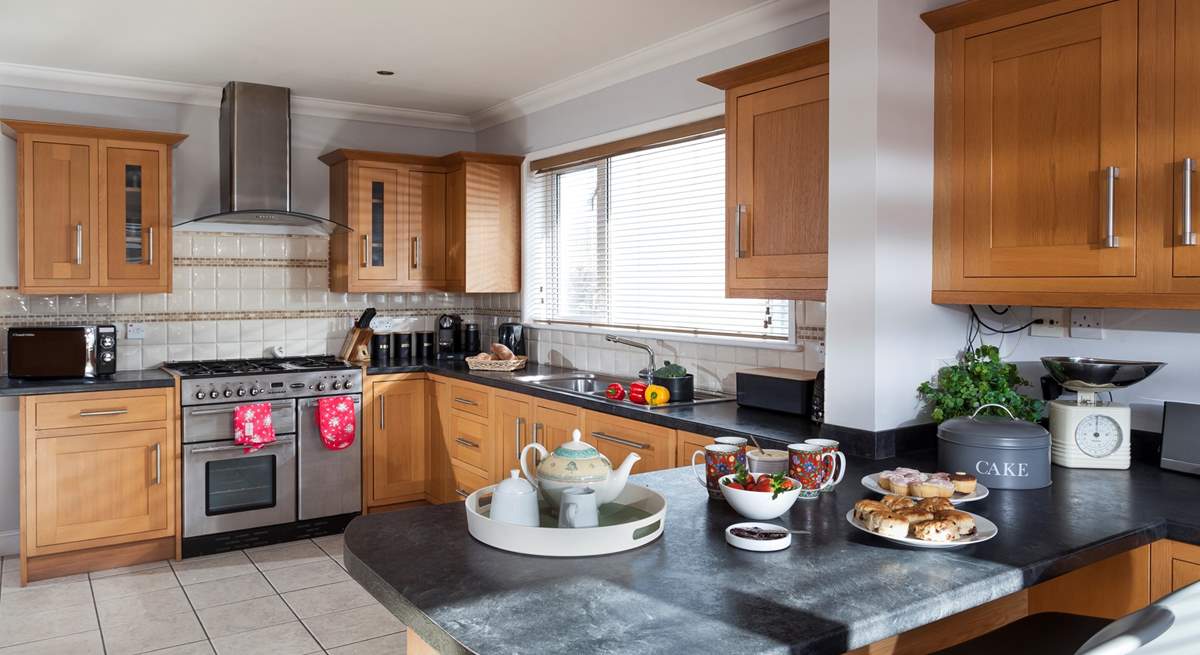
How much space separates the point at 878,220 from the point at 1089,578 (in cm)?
112

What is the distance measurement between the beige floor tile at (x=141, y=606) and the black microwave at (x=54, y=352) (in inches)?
48.8

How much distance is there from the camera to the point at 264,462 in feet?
15.3

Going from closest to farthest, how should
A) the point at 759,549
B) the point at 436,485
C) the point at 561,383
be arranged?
the point at 759,549, the point at 561,383, the point at 436,485

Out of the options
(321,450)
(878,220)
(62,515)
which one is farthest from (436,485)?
(878,220)

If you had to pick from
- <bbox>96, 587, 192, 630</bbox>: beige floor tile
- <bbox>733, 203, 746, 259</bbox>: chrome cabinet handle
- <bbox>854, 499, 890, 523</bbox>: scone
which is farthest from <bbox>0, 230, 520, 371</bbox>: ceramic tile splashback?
<bbox>854, 499, 890, 523</bbox>: scone

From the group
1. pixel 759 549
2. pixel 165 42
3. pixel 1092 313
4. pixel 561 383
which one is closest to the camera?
pixel 759 549

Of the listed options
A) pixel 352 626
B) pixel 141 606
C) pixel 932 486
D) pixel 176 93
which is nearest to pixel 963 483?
pixel 932 486

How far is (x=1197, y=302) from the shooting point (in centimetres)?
219

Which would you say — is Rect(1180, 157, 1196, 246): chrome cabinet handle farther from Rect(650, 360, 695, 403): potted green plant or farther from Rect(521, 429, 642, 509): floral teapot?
Rect(650, 360, 695, 403): potted green plant

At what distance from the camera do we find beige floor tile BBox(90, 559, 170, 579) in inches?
168

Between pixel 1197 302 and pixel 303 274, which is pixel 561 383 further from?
pixel 1197 302

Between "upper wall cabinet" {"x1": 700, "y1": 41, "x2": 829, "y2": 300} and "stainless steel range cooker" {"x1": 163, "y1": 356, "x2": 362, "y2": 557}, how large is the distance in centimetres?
259

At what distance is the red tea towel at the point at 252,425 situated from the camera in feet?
14.8

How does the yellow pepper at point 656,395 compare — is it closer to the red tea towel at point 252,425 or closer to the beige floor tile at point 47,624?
the red tea towel at point 252,425
